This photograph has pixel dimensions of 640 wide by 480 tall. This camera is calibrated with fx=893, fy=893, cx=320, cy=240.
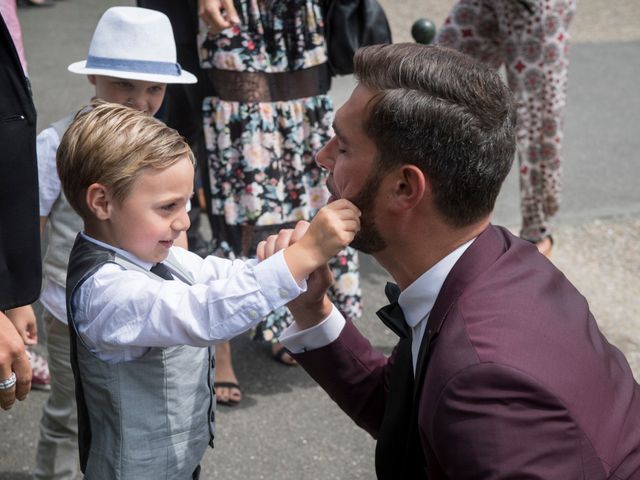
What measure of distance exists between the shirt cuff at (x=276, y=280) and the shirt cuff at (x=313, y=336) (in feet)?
1.22

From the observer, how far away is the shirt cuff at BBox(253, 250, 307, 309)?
1927 mm

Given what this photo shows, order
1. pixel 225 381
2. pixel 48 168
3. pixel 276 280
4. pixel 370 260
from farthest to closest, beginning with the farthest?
1. pixel 370 260
2. pixel 225 381
3. pixel 48 168
4. pixel 276 280

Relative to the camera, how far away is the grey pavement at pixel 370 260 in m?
3.38

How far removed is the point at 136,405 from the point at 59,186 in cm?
94

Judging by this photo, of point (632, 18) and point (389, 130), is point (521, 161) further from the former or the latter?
point (632, 18)


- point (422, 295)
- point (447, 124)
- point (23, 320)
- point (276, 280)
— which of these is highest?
point (447, 124)

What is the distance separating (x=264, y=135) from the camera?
3.50 m

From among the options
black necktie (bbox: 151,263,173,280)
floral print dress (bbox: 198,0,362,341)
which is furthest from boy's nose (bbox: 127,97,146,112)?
black necktie (bbox: 151,263,173,280)

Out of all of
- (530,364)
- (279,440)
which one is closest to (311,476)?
(279,440)

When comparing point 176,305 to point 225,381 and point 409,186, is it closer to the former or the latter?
point 409,186

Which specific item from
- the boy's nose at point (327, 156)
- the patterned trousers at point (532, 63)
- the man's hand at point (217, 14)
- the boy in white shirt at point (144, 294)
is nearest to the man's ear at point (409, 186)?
the boy in white shirt at point (144, 294)

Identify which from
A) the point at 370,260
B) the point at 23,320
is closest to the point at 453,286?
the point at 23,320

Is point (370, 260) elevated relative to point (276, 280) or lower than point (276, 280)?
lower

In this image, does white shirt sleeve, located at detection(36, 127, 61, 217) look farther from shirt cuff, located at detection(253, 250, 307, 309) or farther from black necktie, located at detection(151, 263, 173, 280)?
shirt cuff, located at detection(253, 250, 307, 309)
